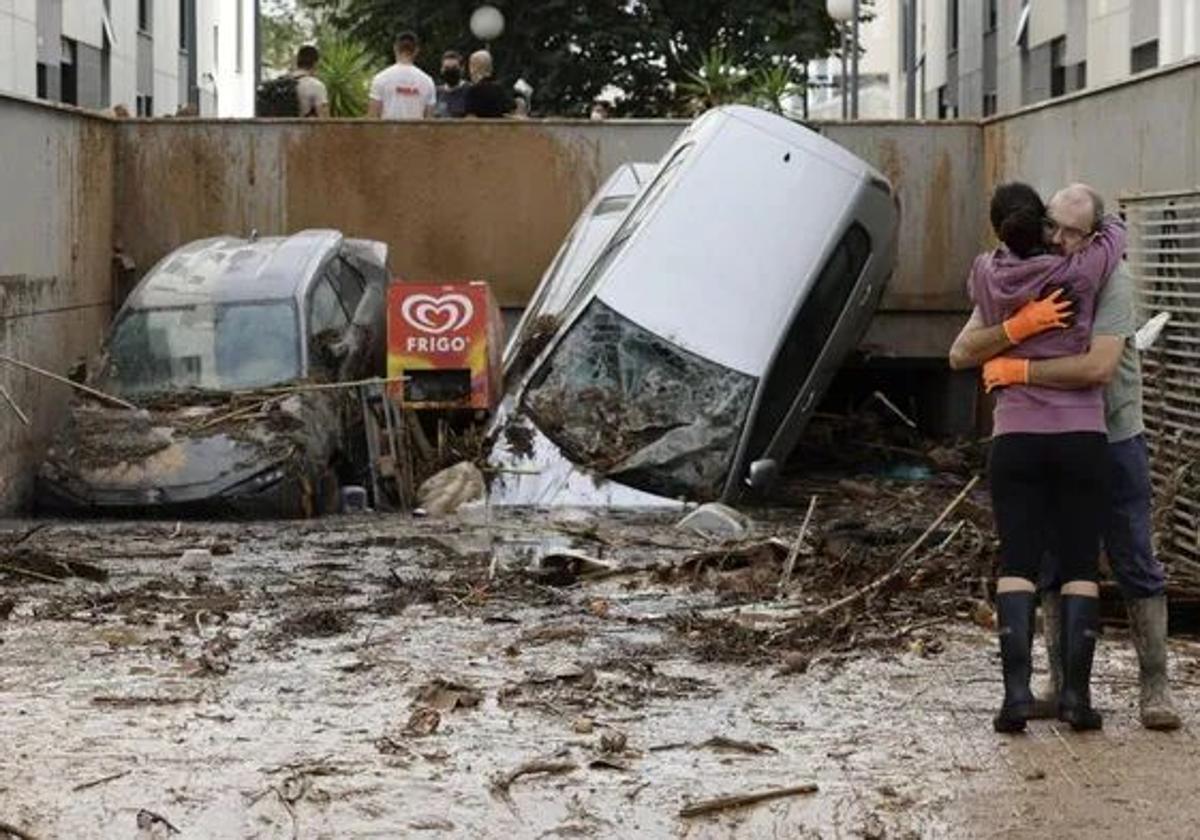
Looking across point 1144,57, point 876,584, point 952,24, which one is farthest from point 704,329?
point 952,24

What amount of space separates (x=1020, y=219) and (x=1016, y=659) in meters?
1.31

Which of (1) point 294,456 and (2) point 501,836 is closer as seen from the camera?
(2) point 501,836

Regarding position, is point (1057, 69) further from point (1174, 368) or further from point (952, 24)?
point (1174, 368)

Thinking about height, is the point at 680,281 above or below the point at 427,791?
above

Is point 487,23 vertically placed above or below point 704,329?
above

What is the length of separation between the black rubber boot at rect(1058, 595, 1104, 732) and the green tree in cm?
2796

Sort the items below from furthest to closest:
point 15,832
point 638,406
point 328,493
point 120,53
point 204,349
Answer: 1. point 120,53
2. point 204,349
3. point 638,406
4. point 328,493
5. point 15,832

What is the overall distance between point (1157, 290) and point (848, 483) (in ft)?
22.5

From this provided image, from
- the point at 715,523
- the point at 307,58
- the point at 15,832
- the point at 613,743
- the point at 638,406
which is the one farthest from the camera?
the point at 307,58

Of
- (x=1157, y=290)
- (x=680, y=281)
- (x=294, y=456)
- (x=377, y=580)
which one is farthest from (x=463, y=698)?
(x=680, y=281)

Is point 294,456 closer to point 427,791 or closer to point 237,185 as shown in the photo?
point 237,185

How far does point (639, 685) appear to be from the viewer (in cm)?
863

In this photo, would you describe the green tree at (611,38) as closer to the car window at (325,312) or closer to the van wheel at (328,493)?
the car window at (325,312)

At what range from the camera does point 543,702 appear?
8320mm
